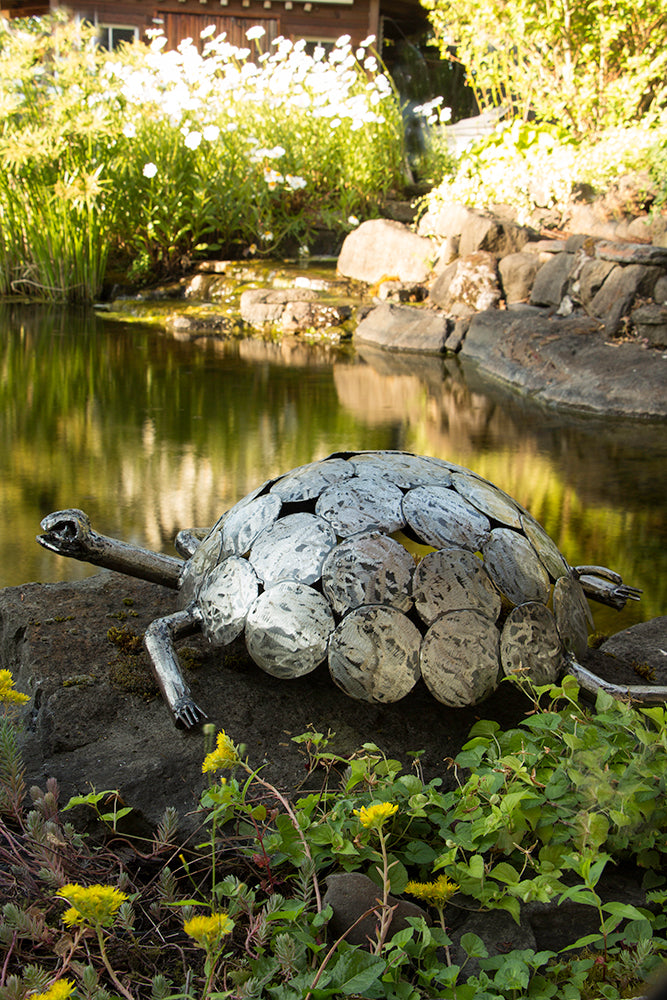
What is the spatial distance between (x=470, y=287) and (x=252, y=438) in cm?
438

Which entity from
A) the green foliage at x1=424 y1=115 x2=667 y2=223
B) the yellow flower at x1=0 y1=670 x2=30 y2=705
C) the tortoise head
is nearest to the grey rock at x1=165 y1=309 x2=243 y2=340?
the green foliage at x1=424 y1=115 x2=667 y2=223

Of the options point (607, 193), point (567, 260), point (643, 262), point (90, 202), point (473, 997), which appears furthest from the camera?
point (90, 202)

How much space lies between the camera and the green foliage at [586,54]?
33.7 ft

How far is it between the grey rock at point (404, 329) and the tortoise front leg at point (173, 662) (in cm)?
661

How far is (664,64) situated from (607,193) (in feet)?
9.05

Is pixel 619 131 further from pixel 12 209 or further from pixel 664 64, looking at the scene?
pixel 12 209

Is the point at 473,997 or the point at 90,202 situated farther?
the point at 90,202

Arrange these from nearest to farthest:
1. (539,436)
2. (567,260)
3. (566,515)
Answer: (566,515) → (539,436) → (567,260)

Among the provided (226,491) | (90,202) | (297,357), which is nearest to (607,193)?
(297,357)

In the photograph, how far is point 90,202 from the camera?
9.72 m

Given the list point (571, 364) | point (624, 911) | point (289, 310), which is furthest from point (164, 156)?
point (624, 911)

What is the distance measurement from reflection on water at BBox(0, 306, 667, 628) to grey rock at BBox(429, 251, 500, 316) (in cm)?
108

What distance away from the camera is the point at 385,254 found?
10633 millimetres

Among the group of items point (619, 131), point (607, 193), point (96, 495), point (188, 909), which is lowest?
point (96, 495)
